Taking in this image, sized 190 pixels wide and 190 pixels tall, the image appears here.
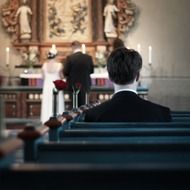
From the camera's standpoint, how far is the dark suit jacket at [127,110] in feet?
13.5

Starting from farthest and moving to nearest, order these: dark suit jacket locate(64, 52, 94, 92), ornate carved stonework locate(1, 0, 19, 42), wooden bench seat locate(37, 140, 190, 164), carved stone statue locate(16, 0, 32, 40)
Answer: ornate carved stonework locate(1, 0, 19, 42) < carved stone statue locate(16, 0, 32, 40) < dark suit jacket locate(64, 52, 94, 92) < wooden bench seat locate(37, 140, 190, 164)

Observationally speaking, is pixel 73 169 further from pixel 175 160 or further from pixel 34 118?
pixel 34 118

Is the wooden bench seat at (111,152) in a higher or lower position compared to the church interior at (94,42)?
lower

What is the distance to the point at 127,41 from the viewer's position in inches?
545

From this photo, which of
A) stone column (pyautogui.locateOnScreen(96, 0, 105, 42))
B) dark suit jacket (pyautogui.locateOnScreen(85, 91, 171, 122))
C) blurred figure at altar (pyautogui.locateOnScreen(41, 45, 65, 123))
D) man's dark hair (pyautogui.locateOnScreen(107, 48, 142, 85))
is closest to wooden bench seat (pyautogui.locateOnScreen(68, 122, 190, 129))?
dark suit jacket (pyautogui.locateOnScreen(85, 91, 171, 122))

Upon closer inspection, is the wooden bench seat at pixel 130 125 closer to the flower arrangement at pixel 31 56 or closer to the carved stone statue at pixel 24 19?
the flower arrangement at pixel 31 56

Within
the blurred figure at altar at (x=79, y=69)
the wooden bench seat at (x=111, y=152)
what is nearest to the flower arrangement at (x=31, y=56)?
the blurred figure at altar at (x=79, y=69)

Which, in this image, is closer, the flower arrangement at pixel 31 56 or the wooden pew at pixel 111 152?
the wooden pew at pixel 111 152

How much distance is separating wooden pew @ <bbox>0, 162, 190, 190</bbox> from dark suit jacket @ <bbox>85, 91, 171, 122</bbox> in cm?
229

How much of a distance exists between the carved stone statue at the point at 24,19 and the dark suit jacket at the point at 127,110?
30.6 feet

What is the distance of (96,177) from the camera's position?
180 centimetres

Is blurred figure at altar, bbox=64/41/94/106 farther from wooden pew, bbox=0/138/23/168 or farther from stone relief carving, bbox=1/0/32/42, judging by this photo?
wooden pew, bbox=0/138/23/168

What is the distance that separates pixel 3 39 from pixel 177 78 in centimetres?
428

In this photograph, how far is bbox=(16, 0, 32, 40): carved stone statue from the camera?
13.4m
